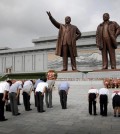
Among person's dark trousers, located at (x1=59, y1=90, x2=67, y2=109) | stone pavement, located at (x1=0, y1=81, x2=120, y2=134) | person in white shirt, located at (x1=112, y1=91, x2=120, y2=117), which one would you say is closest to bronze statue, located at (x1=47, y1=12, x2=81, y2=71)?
person's dark trousers, located at (x1=59, y1=90, x2=67, y2=109)

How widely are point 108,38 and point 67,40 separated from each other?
8.97ft

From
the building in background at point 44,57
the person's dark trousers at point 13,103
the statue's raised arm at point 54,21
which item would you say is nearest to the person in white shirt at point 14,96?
the person's dark trousers at point 13,103

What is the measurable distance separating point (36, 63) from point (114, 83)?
37.7m

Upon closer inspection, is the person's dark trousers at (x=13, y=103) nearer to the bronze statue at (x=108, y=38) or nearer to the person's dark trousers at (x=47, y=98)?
the person's dark trousers at (x=47, y=98)

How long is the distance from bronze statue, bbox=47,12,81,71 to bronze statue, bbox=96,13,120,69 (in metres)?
1.71

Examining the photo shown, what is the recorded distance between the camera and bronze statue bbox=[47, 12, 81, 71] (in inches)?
684

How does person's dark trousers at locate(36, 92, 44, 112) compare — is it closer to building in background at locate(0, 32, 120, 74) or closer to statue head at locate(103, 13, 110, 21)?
statue head at locate(103, 13, 110, 21)

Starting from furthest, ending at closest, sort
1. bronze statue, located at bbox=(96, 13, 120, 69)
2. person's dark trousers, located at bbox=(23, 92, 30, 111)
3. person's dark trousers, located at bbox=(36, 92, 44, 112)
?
bronze statue, located at bbox=(96, 13, 120, 69) → person's dark trousers, located at bbox=(23, 92, 30, 111) → person's dark trousers, located at bbox=(36, 92, 44, 112)

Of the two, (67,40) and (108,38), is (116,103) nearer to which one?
(108,38)

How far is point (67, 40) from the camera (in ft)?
57.1

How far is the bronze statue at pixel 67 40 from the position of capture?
1738 cm

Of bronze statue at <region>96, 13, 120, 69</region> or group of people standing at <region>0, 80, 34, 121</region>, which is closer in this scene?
group of people standing at <region>0, 80, 34, 121</region>

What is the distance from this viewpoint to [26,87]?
934 cm

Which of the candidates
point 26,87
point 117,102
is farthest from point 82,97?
point 117,102
